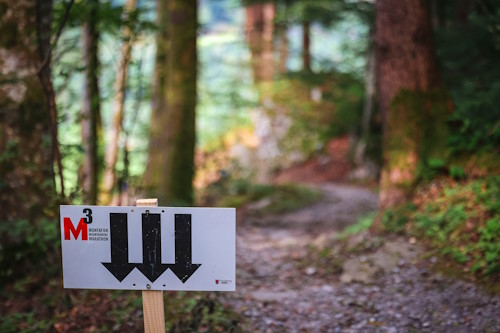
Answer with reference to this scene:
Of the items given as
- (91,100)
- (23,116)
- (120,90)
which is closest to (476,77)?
(120,90)

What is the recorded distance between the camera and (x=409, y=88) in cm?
721

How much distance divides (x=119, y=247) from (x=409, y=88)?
536 cm

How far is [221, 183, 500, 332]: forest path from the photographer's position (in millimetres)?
4637

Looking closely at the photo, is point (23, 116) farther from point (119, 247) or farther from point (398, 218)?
point (398, 218)

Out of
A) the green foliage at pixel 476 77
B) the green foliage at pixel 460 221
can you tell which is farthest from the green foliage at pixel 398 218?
the green foliage at pixel 476 77

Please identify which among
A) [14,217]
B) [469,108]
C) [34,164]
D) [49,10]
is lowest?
[14,217]

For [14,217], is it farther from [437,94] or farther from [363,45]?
[363,45]

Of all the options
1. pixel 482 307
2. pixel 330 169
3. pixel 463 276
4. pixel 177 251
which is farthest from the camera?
pixel 330 169

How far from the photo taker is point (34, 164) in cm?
550

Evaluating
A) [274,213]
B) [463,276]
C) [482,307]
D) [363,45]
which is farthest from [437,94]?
[363,45]

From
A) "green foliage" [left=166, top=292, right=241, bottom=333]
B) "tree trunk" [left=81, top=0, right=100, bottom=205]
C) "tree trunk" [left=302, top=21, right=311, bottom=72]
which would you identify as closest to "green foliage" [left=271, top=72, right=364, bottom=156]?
"tree trunk" [left=302, top=21, right=311, bottom=72]

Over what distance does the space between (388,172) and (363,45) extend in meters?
13.2

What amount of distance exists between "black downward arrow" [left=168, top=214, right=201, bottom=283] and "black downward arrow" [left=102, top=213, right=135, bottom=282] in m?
0.29

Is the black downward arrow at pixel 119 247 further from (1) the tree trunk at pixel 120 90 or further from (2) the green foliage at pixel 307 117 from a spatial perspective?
(2) the green foliage at pixel 307 117
